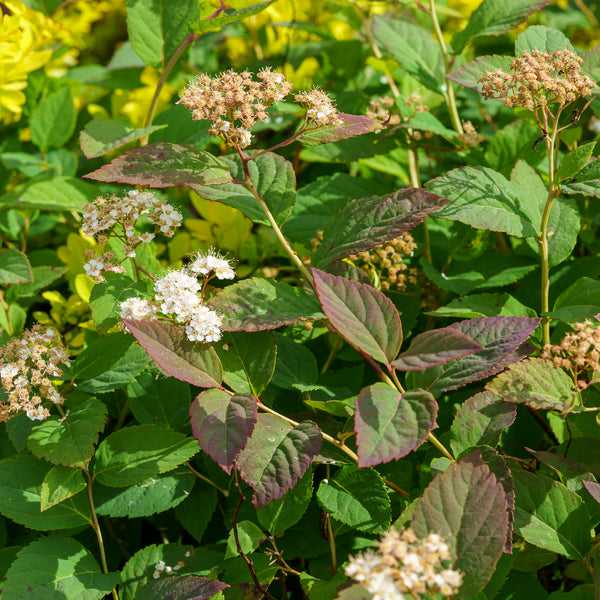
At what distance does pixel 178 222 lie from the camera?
1.12 meters

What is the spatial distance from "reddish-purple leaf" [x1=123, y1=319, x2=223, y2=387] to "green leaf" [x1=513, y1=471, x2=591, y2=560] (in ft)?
1.65

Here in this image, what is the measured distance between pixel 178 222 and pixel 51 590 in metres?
0.62

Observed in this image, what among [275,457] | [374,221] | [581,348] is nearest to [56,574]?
[275,457]

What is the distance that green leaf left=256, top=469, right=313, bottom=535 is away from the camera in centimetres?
103

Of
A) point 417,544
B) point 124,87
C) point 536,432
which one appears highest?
point 124,87

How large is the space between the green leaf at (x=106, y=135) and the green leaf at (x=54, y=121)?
0.29 m

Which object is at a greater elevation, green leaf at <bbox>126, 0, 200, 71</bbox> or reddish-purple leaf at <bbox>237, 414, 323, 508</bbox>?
green leaf at <bbox>126, 0, 200, 71</bbox>

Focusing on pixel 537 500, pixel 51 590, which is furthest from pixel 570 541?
pixel 51 590

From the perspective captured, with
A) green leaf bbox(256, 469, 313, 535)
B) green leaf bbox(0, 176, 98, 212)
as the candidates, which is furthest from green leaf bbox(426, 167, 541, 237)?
green leaf bbox(0, 176, 98, 212)

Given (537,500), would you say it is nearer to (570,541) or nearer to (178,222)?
(570,541)

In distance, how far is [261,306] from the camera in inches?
38.8

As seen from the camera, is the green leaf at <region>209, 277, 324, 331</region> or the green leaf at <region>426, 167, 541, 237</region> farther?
the green leaf at <region>426, 167, 541, 237</region>

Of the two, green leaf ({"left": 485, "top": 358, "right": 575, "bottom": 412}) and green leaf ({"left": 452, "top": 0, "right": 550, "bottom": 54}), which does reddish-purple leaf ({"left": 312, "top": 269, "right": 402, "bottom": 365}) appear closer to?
green leaf ({"left": 485, "top": 358, "right": 575, "bottom": 412})

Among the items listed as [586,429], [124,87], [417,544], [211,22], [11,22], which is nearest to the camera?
[417,544]
